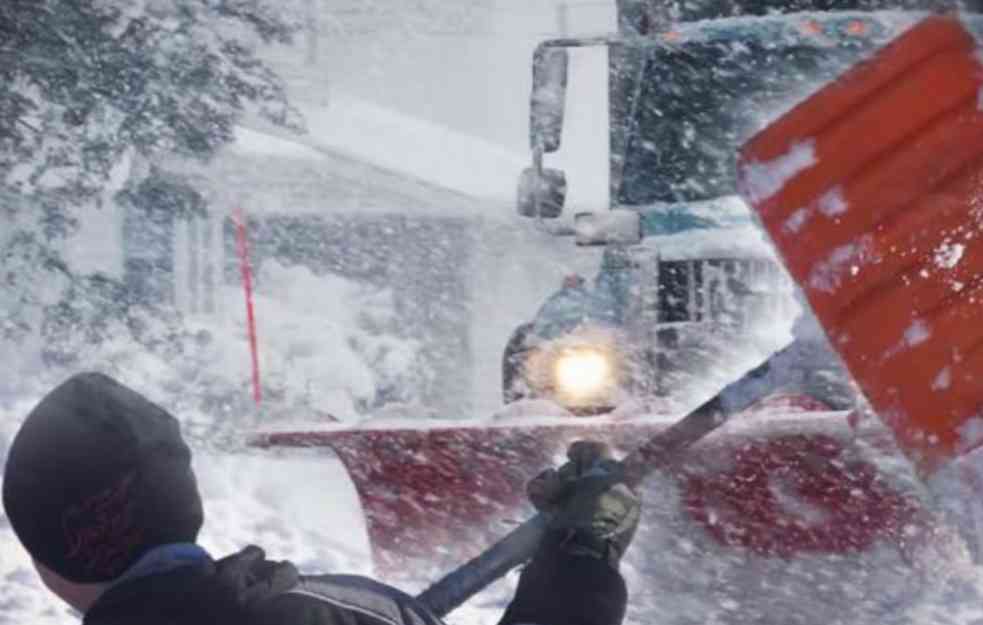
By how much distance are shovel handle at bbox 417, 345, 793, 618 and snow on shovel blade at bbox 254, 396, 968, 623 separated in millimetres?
1376

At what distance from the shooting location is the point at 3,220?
35.2ft

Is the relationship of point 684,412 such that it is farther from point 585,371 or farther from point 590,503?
point 590,503

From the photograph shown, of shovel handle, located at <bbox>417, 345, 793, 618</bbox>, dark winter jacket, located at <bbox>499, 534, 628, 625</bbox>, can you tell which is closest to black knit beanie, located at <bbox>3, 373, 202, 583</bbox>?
dark winter jacket, located at <bbox>499, 534, 628, 625</bbox>

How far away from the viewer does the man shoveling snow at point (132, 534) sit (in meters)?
1.50

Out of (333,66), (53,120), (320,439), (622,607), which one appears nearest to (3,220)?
(53,120)

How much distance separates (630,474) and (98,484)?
4.69 feet

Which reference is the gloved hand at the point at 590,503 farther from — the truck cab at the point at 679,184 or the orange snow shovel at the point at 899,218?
the truck cab at the point at 679,184

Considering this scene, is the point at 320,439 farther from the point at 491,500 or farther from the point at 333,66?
the point at 333,66

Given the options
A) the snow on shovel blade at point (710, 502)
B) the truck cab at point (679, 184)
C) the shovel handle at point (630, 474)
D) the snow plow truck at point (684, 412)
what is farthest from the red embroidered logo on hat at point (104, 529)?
the truck cab at point (679, 184)

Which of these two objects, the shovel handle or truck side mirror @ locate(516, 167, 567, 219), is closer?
the shovel handle

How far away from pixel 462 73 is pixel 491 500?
71.9 ft

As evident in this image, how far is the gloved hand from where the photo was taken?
2.23 metres

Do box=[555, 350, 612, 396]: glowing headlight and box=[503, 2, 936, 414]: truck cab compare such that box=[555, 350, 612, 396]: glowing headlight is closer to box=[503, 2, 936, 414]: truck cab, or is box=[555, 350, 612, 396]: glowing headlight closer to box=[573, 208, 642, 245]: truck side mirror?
box=[503, 2, 936, 414]: truck cab

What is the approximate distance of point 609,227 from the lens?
5.80 meters
